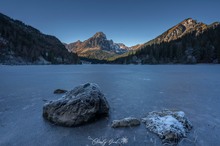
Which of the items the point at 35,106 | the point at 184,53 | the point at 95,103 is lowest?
the point at 35,106

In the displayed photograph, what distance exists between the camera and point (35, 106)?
39.4ft

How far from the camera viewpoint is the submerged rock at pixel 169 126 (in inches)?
255

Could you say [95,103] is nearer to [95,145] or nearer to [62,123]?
[62,123]

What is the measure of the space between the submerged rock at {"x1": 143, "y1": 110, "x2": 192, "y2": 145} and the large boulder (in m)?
3.18

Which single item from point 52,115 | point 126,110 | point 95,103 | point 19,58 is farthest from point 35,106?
point 19,58

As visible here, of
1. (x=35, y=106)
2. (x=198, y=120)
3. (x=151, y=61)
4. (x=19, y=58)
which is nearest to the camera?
(x=198, y=120)

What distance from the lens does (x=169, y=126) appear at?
287 inches

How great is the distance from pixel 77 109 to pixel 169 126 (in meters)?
5.35

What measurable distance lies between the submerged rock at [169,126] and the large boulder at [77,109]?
3177 millimetres

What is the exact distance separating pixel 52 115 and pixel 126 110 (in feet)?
17.5

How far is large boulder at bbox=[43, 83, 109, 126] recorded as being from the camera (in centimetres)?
824

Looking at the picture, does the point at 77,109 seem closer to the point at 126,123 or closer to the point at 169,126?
the point at 126,123
